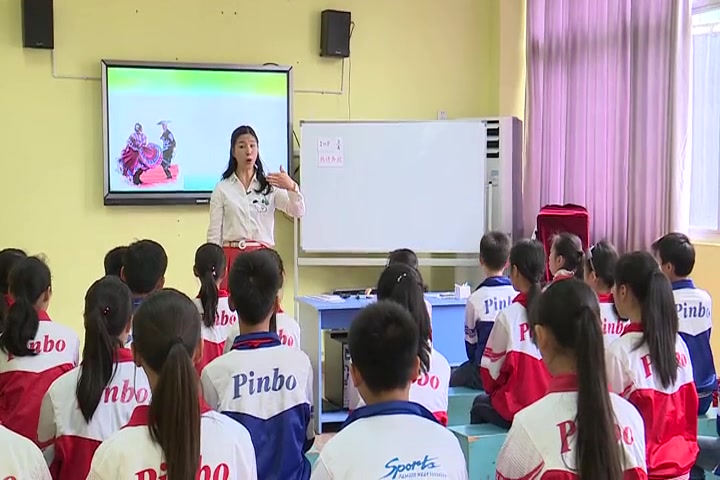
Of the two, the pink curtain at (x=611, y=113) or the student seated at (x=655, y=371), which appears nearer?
the student seated at (x=655, y=371)

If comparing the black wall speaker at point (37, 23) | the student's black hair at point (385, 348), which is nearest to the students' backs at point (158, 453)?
the student's black hair at point (385, 348)

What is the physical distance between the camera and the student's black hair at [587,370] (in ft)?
5.39

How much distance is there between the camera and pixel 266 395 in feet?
6.87

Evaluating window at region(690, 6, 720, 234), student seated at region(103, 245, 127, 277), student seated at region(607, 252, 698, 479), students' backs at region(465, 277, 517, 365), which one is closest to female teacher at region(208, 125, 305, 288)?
student seated at region(103, 245, 127, 277)

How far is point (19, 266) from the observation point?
266 cm

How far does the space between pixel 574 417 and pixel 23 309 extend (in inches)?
65.3

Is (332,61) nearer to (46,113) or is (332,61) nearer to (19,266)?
(46,113)

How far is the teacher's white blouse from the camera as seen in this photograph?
4.12 metres

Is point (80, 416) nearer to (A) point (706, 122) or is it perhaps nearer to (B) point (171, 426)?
(B) point (171, 426)

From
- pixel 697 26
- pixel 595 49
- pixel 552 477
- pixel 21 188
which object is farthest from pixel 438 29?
pixel 552 477

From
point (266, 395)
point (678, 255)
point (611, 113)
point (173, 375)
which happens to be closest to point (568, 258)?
point (678, 255)

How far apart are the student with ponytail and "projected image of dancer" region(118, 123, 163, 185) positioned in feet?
7.82

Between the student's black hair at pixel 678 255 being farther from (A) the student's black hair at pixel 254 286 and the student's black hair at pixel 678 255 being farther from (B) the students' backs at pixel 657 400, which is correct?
(A) the student's black hair at pixel 254 286

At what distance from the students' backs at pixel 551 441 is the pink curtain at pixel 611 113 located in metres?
3.04
